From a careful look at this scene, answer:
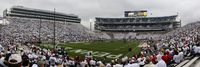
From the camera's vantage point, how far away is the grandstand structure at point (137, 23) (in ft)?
526

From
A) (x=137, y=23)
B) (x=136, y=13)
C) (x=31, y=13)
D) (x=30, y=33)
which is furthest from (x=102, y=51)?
(x=136, y=13)

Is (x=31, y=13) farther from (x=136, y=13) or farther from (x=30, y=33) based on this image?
(x=30, y=33)

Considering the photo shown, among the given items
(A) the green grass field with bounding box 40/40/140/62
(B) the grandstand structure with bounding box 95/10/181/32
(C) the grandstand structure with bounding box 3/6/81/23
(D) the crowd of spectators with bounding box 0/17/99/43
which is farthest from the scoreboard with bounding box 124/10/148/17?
(A) the green grass field with bounding box 40/40/140/62

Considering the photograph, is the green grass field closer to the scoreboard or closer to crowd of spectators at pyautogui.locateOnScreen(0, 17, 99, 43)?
crowd of spectators at pyautogui.locateOnScreen(0, 17, 99, 43)

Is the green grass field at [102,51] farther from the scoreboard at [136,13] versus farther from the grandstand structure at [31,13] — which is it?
the scoreboard at [136,13]

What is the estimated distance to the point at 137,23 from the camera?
162000 mm

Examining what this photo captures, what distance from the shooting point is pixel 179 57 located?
682 inches

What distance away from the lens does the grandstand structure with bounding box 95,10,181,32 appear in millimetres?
160250

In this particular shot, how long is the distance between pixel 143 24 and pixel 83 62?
144 metres

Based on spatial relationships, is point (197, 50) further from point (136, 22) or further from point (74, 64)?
point (136, 22)

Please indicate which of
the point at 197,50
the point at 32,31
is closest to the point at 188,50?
the point at 197,50

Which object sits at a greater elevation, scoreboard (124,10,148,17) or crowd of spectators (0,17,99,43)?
scoreboard (124,10,148,17)

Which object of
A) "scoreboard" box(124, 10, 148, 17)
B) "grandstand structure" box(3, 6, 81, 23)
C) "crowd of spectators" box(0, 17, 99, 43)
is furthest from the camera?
"scoreboard" box(124, 10, 148, 17)

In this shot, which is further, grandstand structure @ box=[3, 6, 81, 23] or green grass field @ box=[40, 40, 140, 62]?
grandstand structure @ box=[3, 6, 81, 23]
